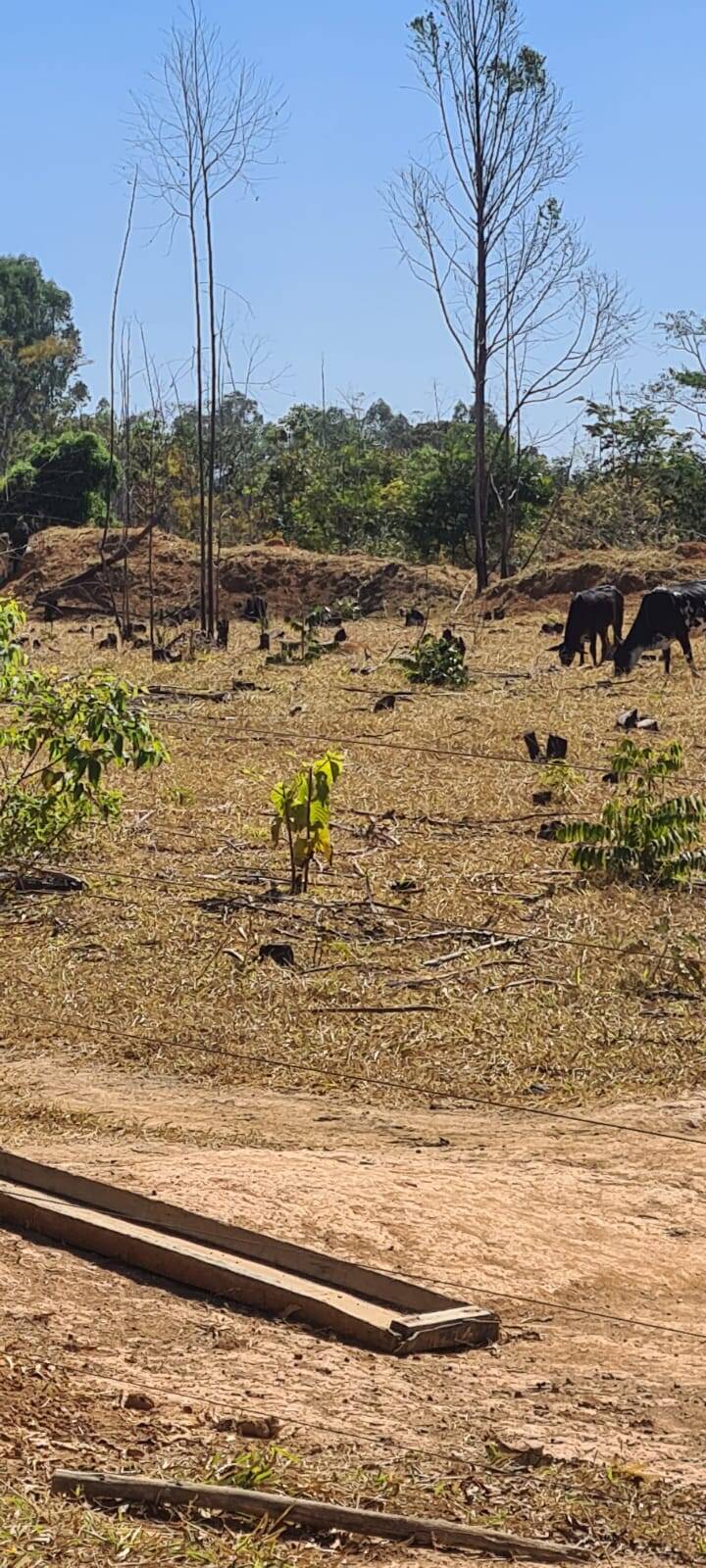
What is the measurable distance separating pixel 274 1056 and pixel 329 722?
704cm

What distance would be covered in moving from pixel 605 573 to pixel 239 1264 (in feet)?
66.7

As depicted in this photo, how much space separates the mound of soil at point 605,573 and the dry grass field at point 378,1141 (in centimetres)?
1215

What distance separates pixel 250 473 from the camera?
37625mm

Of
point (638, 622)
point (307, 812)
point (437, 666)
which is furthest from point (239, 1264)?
point (638, 622)

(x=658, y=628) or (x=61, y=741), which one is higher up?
(x=658, y=628)

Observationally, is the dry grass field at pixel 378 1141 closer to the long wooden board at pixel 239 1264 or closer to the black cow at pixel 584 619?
the long wooden board at pixel 239 1264

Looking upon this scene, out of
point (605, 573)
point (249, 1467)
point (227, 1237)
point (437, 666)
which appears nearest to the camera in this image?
point (249, 1467)

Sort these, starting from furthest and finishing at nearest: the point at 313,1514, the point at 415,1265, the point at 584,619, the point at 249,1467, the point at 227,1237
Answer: the point at 584,619 < the point at 415,1265 < the point at 227,1237 < the point at 249,1467 < the point at 313,1514

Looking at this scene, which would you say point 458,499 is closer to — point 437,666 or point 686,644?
point 686,644

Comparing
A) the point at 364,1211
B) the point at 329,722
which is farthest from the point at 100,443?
the point at 364,1211

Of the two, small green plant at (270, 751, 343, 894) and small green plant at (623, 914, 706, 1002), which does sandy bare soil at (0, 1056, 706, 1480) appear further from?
small green plant at (270, 751, 343, 894)

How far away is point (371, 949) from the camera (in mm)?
7309

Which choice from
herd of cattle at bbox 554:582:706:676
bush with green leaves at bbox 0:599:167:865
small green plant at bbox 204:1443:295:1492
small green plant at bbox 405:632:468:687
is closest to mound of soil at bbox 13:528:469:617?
herd of cattle at bbox 554:582:706:676

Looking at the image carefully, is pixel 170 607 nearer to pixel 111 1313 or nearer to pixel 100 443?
pixel 100 443
